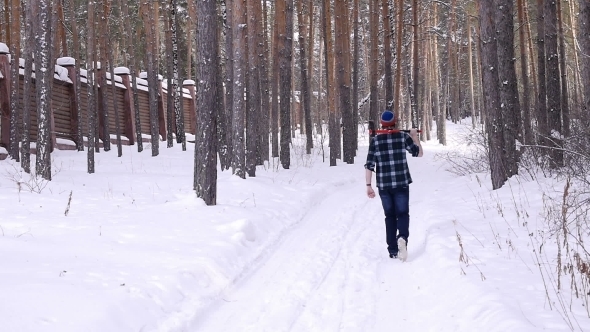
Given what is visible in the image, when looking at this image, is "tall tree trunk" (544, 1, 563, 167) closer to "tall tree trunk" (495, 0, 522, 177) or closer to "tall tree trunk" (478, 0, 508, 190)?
"tall tree trunk" (495, 0, 522, 177)

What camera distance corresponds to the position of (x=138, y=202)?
29.3ft

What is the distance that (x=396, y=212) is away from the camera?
5.93 meters

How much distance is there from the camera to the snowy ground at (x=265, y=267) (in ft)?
11.9

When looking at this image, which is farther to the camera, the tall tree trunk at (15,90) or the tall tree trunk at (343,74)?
the tall tree trunk at (343,74)

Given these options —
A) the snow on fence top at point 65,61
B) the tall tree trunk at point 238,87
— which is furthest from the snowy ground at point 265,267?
the snow on fence top at point 65,61

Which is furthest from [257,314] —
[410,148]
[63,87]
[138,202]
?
[63,87]

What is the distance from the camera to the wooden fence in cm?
1606

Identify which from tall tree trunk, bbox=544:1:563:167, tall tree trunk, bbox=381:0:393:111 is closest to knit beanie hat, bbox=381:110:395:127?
tall tree trunk, bbox=544:1:563:167

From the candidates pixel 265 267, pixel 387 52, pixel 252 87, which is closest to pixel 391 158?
pixel 265 267

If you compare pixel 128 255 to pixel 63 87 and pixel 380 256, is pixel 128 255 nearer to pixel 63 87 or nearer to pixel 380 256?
pixel 380 256

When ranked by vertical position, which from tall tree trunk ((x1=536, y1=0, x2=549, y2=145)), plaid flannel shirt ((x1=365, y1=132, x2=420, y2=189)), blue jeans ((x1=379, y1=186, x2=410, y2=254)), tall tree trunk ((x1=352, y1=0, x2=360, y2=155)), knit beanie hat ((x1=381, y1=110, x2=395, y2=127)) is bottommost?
blue jeans ((x1=379, y1=186, x2=410, y2=254))

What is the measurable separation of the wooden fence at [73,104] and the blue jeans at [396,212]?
12724 millimetres

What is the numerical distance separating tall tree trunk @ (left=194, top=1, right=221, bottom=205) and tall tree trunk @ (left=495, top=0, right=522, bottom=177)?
5.87m

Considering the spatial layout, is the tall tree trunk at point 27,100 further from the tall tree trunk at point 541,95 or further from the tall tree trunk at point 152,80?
the tall tree trunk at point 541,95
